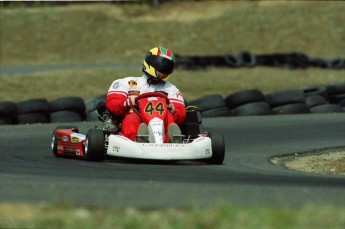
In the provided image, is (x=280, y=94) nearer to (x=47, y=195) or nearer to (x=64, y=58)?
(x=47, y=195)

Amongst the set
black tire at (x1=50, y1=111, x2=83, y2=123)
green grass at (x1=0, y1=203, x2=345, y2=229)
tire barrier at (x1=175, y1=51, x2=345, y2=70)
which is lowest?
green grass at (x1=0, y1=203, x2=345, y2=229)

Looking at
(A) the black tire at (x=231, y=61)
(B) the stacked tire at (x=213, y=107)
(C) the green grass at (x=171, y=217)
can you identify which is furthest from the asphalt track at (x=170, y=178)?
(A) the black tire at (x=231, y=61)

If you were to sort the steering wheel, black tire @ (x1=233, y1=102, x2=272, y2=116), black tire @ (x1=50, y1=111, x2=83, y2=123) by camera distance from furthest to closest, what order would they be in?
black tire @ (x1=233, y1=102, x2=272, y2=116), black tire @ (x1=50, y1=111, x2=83, y2=123), the steering wheel

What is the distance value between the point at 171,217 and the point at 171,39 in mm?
30013

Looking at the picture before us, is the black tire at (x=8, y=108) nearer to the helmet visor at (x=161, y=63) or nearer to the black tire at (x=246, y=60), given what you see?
the helmet visor at (x=161, y=63)

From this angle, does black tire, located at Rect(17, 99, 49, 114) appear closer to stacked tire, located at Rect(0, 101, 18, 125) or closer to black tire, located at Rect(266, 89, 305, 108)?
stacked tire, located at Rect(0, 101, 18, 125)

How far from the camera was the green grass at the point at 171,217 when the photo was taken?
6.06 metres

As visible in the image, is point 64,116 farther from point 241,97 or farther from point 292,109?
point 292,109

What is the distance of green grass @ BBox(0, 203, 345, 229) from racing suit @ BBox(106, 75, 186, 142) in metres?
4.38

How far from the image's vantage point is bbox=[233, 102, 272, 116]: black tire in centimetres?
1695

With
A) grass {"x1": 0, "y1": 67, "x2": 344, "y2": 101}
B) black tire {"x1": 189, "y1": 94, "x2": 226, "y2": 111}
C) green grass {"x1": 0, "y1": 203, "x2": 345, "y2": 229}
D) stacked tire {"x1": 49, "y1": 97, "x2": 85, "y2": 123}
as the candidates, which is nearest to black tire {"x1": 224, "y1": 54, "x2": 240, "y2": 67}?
grass {"x1": 0, "y1": 67, "x2": 344, "y2": 101}

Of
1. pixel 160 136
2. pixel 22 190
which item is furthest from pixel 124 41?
pixel 22 190

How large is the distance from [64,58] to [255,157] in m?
21.2

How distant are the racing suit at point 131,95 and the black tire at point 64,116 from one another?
451 centimetres
